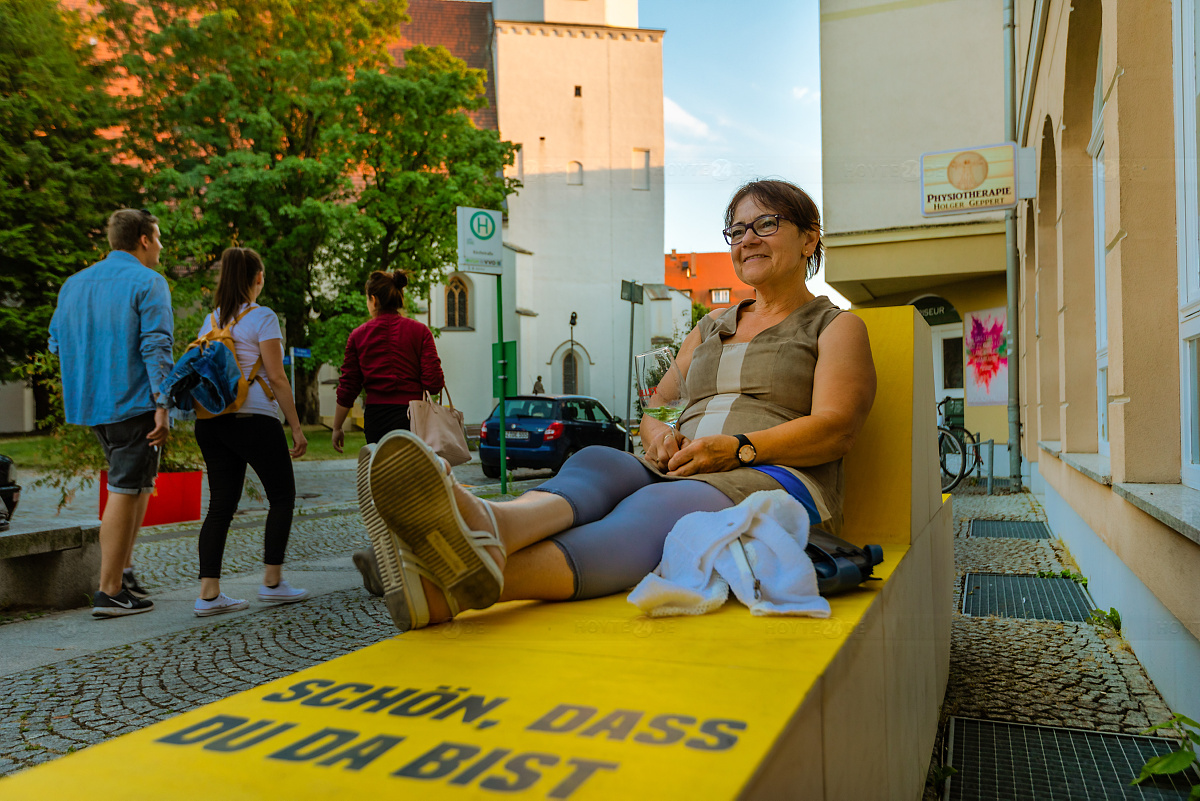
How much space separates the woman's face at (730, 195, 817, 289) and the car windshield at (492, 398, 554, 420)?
12.5m

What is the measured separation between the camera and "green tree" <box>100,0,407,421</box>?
76.2 ft

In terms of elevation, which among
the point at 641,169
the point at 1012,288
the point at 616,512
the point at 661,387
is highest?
the point at 641,169

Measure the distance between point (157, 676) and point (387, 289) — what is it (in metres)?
2.63

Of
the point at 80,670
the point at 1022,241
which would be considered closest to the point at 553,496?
the point at 80,670

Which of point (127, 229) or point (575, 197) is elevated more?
point (575, 197)

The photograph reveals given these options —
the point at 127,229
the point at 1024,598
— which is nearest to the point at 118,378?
the point at 127,229

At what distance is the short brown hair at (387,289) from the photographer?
514 centimetres

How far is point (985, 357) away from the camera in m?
14.7

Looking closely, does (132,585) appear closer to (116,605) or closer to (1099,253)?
(116,605)

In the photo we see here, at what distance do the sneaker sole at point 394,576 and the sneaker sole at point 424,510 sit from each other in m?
0.03

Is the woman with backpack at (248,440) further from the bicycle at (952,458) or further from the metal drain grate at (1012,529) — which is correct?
the bicycle at (952,458)

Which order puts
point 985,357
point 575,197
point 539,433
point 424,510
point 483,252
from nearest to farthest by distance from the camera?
point 424,510 < point 483,252 < point 985,357 < point 539,433 < point 575,197

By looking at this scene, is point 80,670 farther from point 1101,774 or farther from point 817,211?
point 1101,774

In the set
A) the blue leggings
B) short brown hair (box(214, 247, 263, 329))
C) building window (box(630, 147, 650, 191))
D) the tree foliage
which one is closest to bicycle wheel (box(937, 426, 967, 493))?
short brown hair (box(214, 247, 263, 329))
